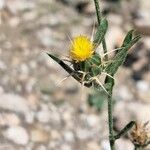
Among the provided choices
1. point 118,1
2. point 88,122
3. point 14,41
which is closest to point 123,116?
point 88,122

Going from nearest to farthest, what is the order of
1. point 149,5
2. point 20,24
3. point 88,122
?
point 88,122 → point 20,24 → point 149,5

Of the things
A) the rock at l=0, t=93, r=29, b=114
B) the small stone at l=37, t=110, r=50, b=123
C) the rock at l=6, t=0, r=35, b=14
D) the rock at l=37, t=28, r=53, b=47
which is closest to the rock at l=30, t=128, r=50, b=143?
the small stone at l=37, t=110, r=50, b=123

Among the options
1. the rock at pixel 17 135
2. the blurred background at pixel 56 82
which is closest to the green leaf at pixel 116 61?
the blurred background at pixel 56 82

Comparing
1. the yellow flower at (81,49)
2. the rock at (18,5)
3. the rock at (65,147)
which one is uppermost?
the rock at (18,5)

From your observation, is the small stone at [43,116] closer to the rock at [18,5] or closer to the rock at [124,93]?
the rock at [124,93]

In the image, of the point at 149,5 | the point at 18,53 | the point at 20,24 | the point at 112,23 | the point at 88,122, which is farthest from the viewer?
the point at 149,5

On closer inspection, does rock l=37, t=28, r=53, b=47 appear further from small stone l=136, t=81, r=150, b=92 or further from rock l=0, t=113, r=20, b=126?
rock l=0, t=113, r=20, b=126

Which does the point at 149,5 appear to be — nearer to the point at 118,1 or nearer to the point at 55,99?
the point at 118,1
